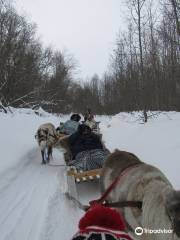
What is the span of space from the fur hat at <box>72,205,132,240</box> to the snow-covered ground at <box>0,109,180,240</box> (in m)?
3.51

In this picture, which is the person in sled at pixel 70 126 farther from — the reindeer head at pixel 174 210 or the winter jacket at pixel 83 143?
the reindeer head at pixel 174 210

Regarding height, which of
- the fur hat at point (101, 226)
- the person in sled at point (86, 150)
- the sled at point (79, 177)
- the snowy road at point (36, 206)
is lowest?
the snowy road at point (36, 206)

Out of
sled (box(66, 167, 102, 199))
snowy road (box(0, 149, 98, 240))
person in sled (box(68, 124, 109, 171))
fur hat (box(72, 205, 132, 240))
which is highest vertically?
fur hat (box(72, 205, 132, 240))

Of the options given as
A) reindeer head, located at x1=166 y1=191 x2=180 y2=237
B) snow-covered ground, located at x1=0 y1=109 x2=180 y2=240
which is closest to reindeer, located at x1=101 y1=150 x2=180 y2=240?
reindeer head, located at x1=166 y1=191 x2=180 y2=237

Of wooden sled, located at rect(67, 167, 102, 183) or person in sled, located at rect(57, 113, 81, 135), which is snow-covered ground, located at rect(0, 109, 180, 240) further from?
person in sled, located at rect(57, 113, 81, 135)

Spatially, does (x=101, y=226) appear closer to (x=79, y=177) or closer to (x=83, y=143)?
(x=79, y=177)

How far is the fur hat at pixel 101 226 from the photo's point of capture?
97.5 inches

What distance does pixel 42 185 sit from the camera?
9859 millimetres

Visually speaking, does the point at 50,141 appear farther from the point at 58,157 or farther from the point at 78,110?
the point at 78,110

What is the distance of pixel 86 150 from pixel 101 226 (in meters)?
7.04

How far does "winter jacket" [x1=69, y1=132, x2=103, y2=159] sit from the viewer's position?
31.9 feet

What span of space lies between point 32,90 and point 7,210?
35.2 metres

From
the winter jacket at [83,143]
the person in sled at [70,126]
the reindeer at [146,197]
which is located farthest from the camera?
the person in sled at [70,126]

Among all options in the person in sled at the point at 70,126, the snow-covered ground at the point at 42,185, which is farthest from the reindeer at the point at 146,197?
the person in sled at the point at 70,126
